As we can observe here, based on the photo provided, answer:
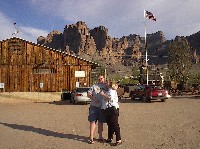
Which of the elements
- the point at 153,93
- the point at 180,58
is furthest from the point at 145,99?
the point at 180,58

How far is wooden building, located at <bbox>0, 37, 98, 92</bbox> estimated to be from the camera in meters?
33.1

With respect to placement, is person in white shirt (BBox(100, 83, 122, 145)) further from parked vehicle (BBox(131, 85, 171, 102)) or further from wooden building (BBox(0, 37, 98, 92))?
wooden building (BBox(0, 37, 98, 92))

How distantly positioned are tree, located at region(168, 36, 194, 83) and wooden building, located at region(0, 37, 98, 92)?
87.4 feet

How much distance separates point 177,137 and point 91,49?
18399 centimetres

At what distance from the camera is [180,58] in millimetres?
55875

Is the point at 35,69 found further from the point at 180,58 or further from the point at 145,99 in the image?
the point at 180,58

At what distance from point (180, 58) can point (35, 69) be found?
101 ft

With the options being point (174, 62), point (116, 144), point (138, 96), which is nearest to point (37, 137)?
point (116, 144)

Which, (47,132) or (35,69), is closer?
(47,132)

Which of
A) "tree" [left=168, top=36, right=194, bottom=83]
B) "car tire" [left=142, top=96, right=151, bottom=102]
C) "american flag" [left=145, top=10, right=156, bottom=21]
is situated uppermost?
"american flag" [left=145, top=10, right=156, bottom=21]

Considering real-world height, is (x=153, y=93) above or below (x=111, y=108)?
above

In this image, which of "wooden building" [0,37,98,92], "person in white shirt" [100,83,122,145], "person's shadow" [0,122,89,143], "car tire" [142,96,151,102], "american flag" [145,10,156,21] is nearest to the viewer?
"person in white shirt" [100,83,122,145]

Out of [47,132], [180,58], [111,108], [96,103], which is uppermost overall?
[180,58]

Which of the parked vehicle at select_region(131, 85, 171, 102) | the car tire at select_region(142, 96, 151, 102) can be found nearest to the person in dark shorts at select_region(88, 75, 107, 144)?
the parked vehicle at select_region(131, 85, 171, 102)
